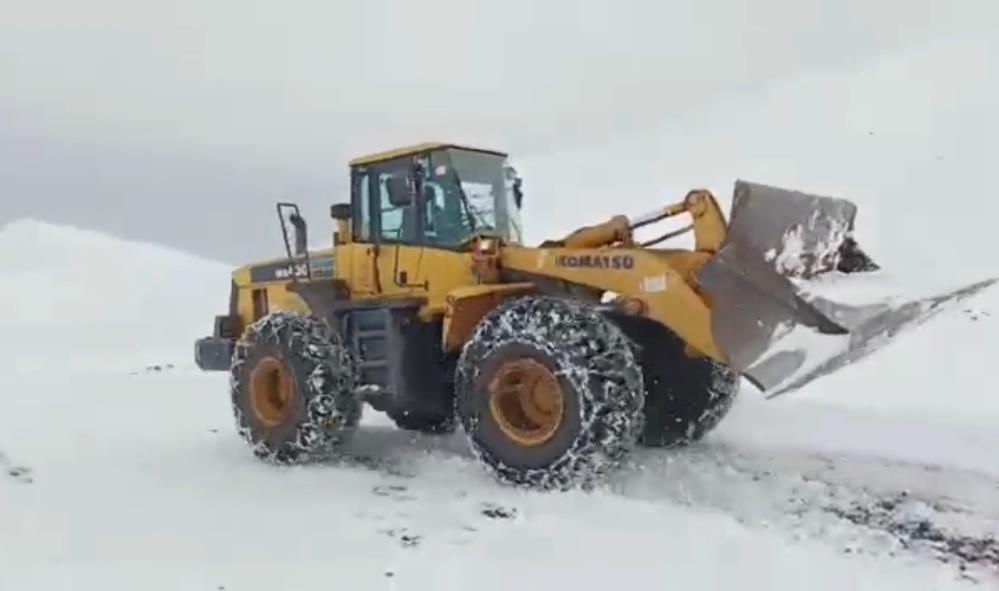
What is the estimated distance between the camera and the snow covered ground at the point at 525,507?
5.00 meters

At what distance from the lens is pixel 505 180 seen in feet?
27.6

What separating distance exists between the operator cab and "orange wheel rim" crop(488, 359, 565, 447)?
1.32m

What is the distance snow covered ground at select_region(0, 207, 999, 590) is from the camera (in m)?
5.00

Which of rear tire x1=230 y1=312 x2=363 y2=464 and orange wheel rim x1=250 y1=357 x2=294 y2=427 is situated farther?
orange wheel rim x1=250 y1=357 x2=294 y2=427

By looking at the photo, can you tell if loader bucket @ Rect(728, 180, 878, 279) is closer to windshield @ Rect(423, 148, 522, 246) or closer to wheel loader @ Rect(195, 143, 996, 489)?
wheel loader @ Rect(195, 143, 996, 489)

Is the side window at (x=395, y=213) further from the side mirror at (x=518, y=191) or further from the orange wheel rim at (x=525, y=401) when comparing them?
the orange wheel rim at (x=525, y=401)

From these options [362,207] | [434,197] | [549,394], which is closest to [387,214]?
[362,207]

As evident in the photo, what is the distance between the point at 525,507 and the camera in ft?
20.4

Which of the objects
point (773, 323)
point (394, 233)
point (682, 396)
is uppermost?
point (394, 233)

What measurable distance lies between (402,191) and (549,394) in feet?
6.28

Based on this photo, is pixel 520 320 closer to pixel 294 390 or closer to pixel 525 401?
pixel 525 401

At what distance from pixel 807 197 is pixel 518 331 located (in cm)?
189

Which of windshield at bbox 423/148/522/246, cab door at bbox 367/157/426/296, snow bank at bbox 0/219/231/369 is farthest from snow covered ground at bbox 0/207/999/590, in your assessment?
snow bank at bbox 0/219/231/369

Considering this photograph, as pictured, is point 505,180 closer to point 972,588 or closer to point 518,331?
point 518,331
